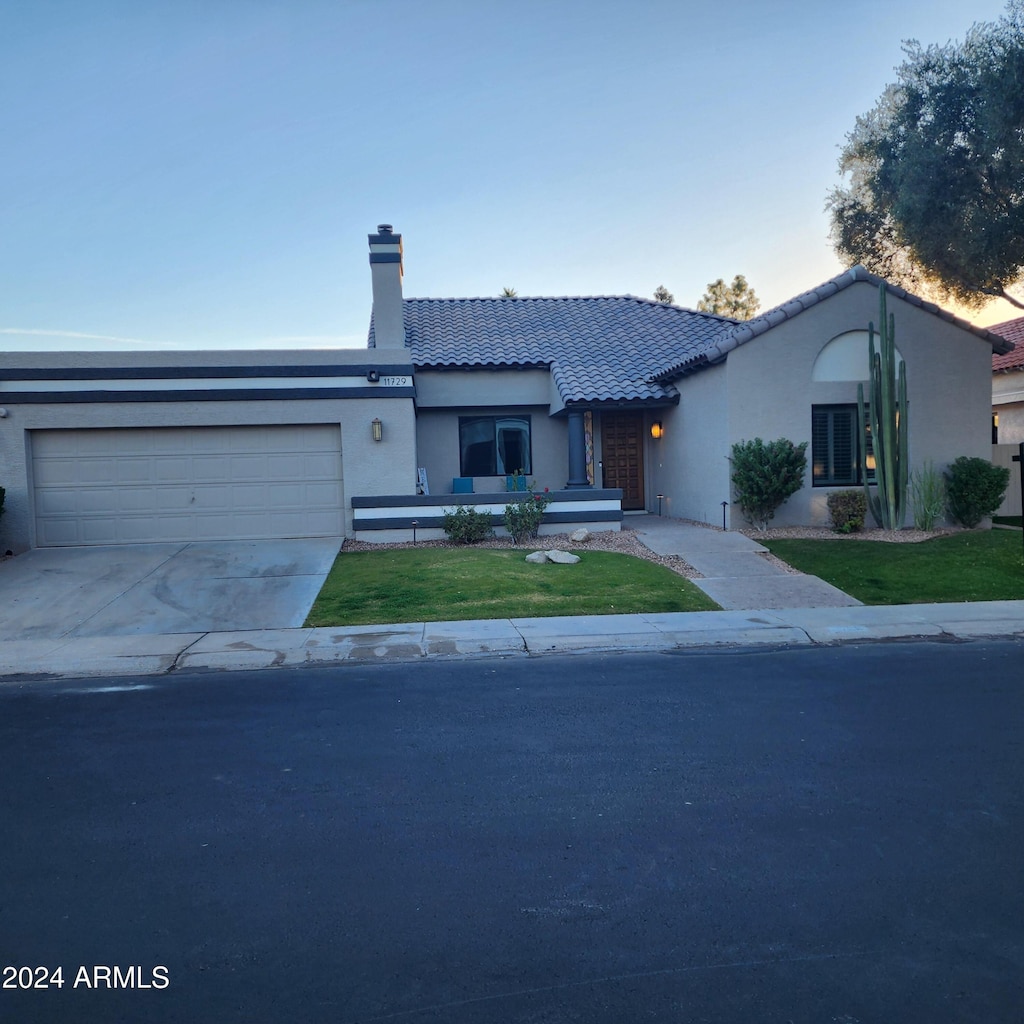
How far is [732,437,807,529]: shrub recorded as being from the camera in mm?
15695

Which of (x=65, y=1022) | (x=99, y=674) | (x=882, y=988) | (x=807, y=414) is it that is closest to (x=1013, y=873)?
(x=882, y=988)

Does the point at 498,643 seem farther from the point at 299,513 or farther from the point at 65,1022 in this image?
the point at 299,513

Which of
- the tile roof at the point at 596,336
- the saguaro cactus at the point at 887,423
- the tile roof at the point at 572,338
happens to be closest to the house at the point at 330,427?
the tile roof at the point at 596,336

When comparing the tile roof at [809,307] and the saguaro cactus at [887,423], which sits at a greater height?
the tile roof at [809,307]

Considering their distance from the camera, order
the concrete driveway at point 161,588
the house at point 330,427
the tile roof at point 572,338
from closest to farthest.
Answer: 1. the concrete driveway at point 161,588
2. the house at point 330,427
3. the tile roof at point 572,338

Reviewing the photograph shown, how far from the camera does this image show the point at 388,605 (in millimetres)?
11383

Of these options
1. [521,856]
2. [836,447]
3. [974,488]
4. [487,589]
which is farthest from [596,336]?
[521,856]

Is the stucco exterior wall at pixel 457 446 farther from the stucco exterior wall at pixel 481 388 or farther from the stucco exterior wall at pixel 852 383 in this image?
the stucco exterior wall at pixel 852 383

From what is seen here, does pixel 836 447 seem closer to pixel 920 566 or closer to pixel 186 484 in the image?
pixel 920 566

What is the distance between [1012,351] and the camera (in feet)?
71.0

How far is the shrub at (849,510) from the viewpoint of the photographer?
15.9 metres

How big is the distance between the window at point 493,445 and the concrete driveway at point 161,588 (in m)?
5.05

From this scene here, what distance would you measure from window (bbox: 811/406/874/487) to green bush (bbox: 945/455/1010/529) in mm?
1612

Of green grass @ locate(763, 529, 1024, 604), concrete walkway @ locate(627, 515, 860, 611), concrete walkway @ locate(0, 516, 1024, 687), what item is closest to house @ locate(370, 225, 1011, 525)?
concrete walkway @ locate(627, 515, 860, 611)
